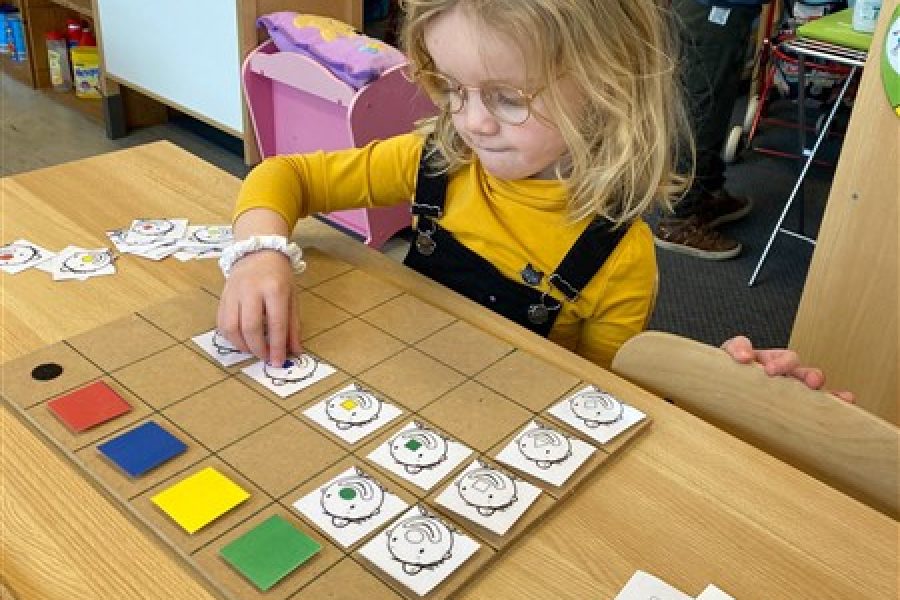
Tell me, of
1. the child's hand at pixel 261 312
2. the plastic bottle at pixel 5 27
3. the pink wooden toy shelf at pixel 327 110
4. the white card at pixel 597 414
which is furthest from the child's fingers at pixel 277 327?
the plastic bottle at pixel 5 27

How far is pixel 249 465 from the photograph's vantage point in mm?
621

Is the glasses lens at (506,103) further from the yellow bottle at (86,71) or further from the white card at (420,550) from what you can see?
the yellow bottle at (86,71)

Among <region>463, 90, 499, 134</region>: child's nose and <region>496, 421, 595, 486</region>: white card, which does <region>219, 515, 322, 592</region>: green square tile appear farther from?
<region>463, 90, 499, 134</region>: child's nose

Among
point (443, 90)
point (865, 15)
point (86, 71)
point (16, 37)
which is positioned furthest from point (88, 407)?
point (16, 37)

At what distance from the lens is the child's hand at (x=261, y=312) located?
2.45 ft

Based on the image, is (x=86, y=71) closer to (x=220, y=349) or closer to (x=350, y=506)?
(x=220, y=349)

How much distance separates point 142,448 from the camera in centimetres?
63

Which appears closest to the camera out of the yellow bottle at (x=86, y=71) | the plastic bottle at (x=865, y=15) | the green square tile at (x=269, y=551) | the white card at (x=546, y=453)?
the green square tile at (x=269, y=551)

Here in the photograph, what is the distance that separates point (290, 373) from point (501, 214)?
0.38 meters

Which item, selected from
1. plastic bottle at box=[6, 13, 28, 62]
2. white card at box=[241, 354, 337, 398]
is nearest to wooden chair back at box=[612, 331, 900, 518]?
white card at box=[241, 354, 337, 398]

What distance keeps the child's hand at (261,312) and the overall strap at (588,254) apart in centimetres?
30

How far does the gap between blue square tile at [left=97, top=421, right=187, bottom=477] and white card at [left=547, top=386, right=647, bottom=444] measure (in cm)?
29

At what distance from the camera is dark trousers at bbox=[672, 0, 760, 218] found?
2.27m

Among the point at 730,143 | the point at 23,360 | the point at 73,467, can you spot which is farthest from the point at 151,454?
the point at 730,143
